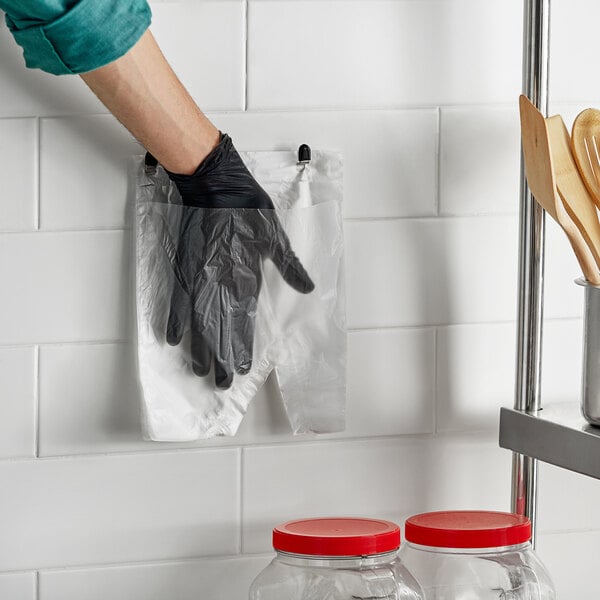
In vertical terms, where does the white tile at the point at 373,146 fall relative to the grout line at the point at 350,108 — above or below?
below

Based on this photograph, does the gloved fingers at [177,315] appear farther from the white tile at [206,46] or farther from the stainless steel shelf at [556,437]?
the stainless steel shelf at [556,437]

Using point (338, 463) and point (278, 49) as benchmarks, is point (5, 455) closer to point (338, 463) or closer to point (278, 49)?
point (338, 463)

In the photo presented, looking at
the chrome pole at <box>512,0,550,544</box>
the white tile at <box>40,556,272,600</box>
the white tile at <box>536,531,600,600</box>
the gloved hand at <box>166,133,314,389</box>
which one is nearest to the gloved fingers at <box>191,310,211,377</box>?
the gloved hand at <box>166,133,314,389</box>

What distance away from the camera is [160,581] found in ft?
3.34

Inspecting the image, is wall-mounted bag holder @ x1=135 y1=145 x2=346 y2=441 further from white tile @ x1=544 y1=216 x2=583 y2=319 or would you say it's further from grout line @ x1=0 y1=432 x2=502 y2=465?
white tile @ x1=544 y1=216 x2=583 y2=319

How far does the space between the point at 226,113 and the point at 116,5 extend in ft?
0.75

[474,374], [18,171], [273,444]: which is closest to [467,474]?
[474,374]

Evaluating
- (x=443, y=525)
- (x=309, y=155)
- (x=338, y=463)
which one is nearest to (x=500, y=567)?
(x=443, y=525)

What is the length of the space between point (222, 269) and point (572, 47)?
0.46 m

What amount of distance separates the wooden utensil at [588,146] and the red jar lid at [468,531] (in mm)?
315

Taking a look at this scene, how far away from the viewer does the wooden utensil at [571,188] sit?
0.91 meters

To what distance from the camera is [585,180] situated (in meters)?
0.92

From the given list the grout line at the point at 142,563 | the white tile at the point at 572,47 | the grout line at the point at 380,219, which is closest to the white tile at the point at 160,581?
the grout line at the point at 142,563

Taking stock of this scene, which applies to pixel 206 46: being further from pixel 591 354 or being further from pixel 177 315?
pixel 591 354
